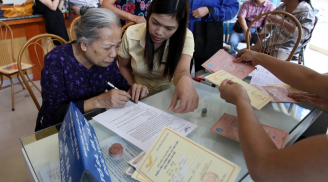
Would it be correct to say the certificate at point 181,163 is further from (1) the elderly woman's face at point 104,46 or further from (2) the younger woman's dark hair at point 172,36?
(2) the younger woman's dark hair at point 172,36

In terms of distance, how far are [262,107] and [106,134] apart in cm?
67

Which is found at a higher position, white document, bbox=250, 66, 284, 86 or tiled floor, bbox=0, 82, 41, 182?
white document, bbox=250, 66, 284, 86

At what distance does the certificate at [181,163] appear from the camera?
19.2 inches

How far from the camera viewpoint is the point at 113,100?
0.89 m

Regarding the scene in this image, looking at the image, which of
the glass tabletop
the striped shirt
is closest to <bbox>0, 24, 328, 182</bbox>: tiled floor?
the glass tabletop

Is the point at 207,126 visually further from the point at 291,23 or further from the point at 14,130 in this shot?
the point at 14,130

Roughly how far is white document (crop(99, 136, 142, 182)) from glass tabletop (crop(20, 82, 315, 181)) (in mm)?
36

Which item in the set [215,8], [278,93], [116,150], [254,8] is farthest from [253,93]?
[254,8]

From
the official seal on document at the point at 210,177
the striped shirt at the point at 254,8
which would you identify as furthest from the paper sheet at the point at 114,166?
the striped shirt at the point at 254,8

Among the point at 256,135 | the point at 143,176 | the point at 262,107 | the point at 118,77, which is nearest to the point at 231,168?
the point at 256,135

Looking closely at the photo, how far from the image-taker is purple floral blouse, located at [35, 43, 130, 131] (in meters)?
0.98

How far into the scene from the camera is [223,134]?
72 cm

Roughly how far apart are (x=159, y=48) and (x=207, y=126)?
0.68 meters

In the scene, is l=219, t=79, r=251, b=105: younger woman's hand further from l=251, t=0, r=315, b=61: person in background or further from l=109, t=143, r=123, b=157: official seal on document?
l=251, t=0, r=315, b=61: person in background
